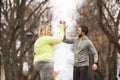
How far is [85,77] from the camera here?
12.3m

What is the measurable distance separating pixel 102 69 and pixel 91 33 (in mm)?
3738

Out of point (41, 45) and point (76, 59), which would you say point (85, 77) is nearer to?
point (76, 59)

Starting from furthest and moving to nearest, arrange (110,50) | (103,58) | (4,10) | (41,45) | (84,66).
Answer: (103,58) < (110,50) < (4,10) < (84,66) < (41,45)

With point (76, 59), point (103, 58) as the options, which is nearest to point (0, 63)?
point (103, 58)

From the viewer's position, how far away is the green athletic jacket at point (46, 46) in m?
11.2

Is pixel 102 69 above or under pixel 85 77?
under

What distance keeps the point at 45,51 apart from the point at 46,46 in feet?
0.37

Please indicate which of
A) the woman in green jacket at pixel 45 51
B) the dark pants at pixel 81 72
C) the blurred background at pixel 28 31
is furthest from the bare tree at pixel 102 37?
the woman in green jacket at pixel 45 51

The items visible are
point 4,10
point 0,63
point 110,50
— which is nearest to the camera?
point 4,10

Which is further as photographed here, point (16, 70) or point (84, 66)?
point (16, 70)

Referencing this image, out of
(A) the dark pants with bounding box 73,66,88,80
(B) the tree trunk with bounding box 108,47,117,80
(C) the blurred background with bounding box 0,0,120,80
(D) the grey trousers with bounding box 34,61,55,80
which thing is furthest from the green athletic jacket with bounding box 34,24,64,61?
(B) the tree trunk with bounding box 108,47,117,80

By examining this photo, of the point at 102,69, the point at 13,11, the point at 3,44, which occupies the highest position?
the point at 13,11

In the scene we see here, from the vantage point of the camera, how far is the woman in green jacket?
37.1ft

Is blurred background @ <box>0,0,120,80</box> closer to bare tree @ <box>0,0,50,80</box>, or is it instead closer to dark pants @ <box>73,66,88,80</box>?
bare tree @ <box>0,0,50,80</box>
